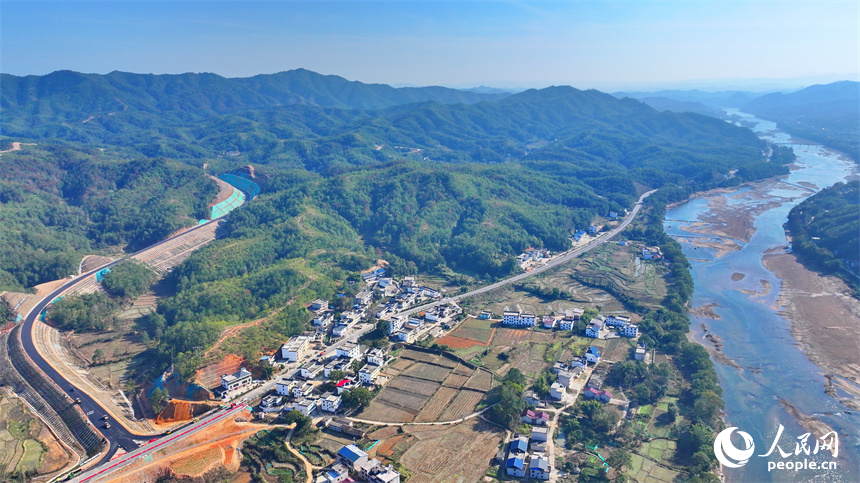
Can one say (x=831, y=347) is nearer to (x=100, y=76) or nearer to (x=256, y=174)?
(x=256, y=174)

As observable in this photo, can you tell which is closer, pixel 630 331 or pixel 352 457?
pixel 352 457

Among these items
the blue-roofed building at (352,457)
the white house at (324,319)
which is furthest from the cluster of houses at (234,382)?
the blue-roofed building at (352,457)

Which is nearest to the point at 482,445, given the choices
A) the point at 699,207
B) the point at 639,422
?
the point at 639,422

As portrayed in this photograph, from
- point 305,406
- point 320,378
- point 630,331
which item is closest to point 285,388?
point 305,406

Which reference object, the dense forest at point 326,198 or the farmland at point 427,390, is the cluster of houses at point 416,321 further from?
the dense forest at point 326,198

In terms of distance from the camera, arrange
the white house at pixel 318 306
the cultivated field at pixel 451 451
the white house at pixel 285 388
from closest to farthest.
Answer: the cultivated field at pixel 451 451 < the white house at pixel 285 388 < the white house at pixel 318 306

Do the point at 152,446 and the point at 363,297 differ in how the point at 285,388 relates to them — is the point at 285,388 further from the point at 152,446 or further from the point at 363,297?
the point at 363,297
